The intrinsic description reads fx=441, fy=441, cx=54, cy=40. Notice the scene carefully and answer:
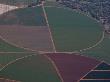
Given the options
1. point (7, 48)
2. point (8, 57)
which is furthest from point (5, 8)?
point (8, 57)

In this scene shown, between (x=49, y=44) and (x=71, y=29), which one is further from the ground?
(x=71, y=29)

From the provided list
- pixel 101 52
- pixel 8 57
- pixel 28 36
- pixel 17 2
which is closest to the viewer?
pixel 8 57

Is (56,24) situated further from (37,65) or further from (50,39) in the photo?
(37,65)

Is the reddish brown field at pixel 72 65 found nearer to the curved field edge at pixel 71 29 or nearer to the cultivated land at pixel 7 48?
the curved field edge at pixel 71 29

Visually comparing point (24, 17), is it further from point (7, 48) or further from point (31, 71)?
point (31, 71)

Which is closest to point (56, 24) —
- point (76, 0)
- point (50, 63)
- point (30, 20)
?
point (30, 20)

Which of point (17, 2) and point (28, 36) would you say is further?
point (17, 2)

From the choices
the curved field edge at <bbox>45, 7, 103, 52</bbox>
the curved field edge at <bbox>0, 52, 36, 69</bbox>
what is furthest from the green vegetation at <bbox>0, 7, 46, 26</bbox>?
the curved field edge at <bbox>0, 52, 36, 69</bbox>

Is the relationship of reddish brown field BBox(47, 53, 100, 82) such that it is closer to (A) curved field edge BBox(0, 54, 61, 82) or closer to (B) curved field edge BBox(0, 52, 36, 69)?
(A) curved field edge BBox(0, 54, 61, 82)
